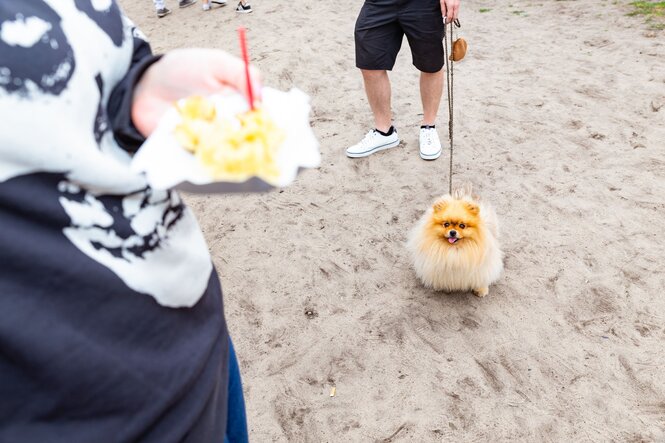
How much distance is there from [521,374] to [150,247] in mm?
1970

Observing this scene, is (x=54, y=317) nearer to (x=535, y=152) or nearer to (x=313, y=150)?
(x=313, y=150)

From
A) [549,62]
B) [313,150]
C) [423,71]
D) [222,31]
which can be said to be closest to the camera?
[313,150]

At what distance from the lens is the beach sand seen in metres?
2.08

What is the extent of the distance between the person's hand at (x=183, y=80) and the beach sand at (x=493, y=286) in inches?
67.3

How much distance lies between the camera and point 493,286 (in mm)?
2609

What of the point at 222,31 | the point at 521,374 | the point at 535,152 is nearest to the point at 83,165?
the point at 521,374

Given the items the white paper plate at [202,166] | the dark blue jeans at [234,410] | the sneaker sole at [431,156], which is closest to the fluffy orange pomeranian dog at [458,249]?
the sneaker sole at [431,156]

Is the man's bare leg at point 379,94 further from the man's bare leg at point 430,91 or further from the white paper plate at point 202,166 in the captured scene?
the white paper plate at point 202,166

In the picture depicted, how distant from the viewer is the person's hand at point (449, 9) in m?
2.83

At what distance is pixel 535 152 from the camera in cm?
351

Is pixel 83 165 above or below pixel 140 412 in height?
above

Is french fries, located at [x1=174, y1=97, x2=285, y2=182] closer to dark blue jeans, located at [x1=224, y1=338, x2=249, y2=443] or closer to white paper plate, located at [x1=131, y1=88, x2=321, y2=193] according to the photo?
white paper plate, located at [x1=131, y1=88, x2=321, y2=193]

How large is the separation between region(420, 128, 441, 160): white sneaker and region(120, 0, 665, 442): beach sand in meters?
0.08

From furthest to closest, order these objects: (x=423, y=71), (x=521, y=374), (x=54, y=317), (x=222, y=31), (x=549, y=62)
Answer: (x=222, y=31)
(x=549, y=62)
(x=423, y=71)
(x=521, y=374)
(x=54, y=317)
